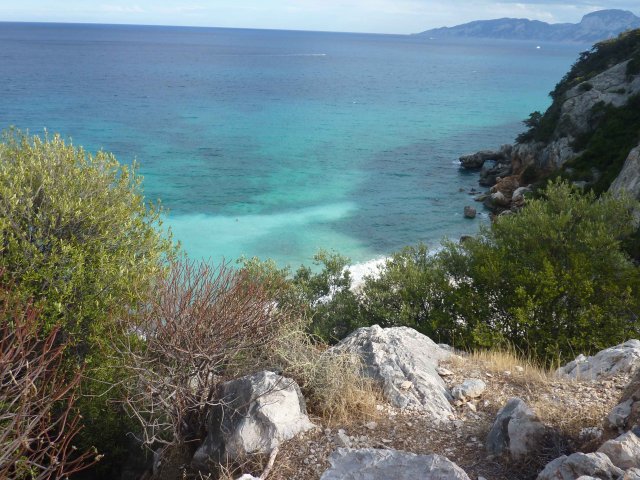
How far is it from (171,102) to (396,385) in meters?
86.5

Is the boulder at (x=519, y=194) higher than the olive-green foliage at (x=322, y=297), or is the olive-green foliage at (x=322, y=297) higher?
the olive-green foliage at (x=322, y=297)

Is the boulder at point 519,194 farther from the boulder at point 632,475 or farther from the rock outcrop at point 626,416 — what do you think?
the boulder at point 632,475

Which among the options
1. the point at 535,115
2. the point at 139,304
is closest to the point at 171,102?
the point at 535,115

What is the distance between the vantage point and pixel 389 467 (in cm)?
680

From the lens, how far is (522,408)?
26.2 ft

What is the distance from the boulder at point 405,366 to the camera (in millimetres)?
9711

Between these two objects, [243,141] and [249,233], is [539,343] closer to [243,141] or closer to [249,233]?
[249,233]

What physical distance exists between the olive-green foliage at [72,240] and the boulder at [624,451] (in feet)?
28.0

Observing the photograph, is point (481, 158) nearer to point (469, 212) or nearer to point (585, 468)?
point (469, 212)

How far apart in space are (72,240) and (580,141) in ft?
142

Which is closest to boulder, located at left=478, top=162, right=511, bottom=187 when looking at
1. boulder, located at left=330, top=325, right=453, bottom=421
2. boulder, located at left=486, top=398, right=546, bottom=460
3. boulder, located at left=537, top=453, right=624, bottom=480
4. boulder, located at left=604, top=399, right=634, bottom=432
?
boulder, located at left=330, top=325, right=453, bottom=421

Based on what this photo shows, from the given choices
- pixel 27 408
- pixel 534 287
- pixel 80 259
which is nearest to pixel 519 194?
pixel 534 287

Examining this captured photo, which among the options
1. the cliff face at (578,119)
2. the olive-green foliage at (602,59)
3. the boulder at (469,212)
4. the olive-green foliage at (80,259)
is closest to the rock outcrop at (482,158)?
the cliff face at (578,119)

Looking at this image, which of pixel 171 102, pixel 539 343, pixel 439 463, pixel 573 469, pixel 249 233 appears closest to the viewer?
pixel 573 469
